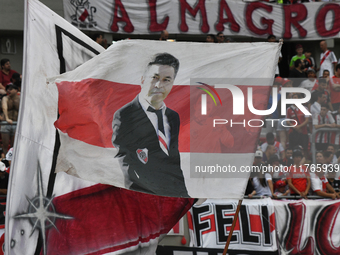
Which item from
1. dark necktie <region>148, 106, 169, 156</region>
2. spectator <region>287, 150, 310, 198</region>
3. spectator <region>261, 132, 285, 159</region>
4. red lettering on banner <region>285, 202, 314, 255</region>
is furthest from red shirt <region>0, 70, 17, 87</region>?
dark necktie <region>148, 106, 169, 156</region>

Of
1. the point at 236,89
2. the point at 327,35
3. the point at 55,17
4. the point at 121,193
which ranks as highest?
the point at 327,35

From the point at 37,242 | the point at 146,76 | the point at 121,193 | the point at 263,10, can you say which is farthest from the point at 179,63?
the point at 263,10

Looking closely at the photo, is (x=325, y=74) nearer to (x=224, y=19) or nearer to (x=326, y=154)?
(x=224, y=19)

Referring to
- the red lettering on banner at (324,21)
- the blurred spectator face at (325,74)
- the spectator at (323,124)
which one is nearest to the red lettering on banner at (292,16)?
the red lettering on banner at (324,21)

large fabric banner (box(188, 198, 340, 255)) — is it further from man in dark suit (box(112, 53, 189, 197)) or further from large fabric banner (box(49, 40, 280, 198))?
man in dark suit (box(112, 53, 189, 197))

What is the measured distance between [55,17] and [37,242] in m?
2.52

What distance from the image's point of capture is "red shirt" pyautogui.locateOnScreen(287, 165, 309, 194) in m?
9.80

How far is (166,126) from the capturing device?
20.2ft

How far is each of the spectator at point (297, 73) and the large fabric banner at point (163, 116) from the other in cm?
619

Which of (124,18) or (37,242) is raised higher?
(124,18)

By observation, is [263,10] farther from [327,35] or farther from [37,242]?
[37,242]

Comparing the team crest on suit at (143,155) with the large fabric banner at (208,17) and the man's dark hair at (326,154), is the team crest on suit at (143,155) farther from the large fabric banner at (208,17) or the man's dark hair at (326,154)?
the large fabric banner at (208,17)

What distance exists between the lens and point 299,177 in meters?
9.84

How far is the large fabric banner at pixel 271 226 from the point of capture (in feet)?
31.5
